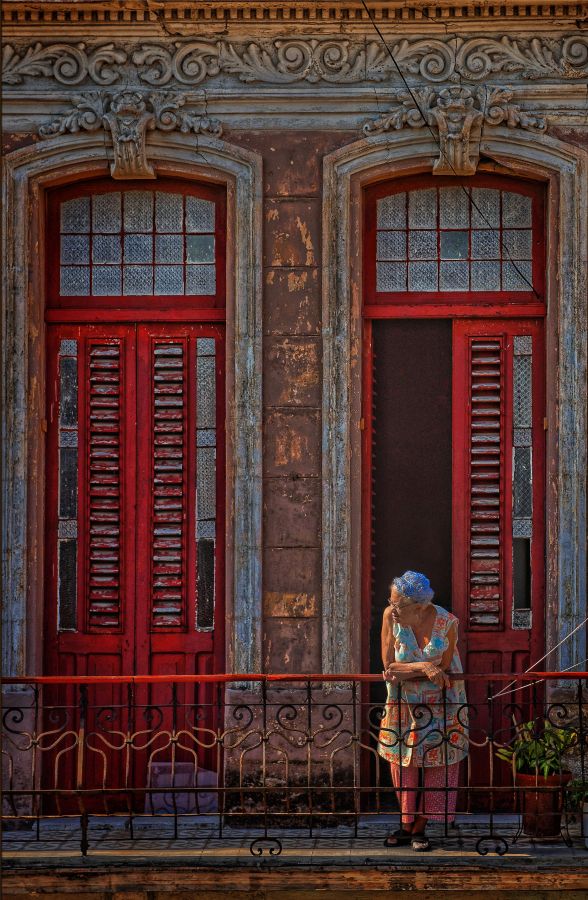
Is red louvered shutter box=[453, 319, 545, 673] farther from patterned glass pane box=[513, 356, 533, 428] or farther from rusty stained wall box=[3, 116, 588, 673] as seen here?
rusty stained wall box=[3, 116, 588, 673]

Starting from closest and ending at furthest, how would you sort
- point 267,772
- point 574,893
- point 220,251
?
point 574,893
point 267,772
point 220,251

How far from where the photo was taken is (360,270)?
27.6 feet

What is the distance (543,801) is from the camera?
7223 mm

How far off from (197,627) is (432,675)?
6.36 ft

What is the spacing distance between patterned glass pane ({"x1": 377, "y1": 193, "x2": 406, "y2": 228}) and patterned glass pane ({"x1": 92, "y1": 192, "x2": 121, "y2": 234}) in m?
1.85

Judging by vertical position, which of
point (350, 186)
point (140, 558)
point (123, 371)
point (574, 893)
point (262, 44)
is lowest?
point (574, 893)

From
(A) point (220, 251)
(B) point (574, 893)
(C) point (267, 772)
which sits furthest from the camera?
(A) point (220, 251)

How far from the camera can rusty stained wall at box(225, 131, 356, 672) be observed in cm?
827

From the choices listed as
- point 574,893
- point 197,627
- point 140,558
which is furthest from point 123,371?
point 574,893

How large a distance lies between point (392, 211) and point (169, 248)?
1.59 m

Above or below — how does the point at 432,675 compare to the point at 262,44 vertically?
below

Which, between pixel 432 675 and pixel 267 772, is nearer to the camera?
pixel 432 675

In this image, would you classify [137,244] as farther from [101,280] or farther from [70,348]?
[70,348]

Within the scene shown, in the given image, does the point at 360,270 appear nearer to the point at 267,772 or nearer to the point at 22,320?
the point at 22,320
